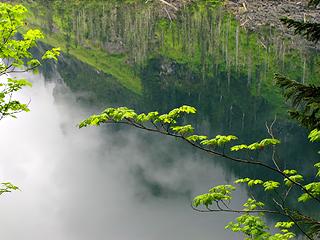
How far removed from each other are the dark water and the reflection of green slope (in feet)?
1.33

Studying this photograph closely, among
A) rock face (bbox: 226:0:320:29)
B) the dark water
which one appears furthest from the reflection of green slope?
rock face (bbox: 226:0:320:29)

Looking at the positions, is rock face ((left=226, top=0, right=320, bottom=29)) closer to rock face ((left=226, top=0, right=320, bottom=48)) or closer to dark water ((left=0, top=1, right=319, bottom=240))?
rock face ((left=226, top=0, right=320, bottom=48))

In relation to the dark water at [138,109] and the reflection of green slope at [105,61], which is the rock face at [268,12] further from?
the reflection of green slope at [105,61]

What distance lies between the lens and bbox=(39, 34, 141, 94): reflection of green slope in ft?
482

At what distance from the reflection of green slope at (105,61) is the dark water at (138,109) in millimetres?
404

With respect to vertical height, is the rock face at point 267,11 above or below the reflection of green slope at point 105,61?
above

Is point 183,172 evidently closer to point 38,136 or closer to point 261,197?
point 261,197

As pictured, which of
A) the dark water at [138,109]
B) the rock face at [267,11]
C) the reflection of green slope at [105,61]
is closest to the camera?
the dark water at [138,109]

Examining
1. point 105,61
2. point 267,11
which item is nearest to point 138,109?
point 105,61

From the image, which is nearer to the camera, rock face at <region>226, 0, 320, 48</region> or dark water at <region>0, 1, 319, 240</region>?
dark water at <region>0, 1, 319, 240</region>

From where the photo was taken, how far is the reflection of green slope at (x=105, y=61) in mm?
147000

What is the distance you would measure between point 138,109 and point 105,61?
53758 millimetres

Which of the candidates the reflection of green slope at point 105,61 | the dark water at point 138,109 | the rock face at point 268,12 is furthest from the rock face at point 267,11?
the reflection of green slope at point 105,61

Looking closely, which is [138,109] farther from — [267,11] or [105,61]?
[267,11]
